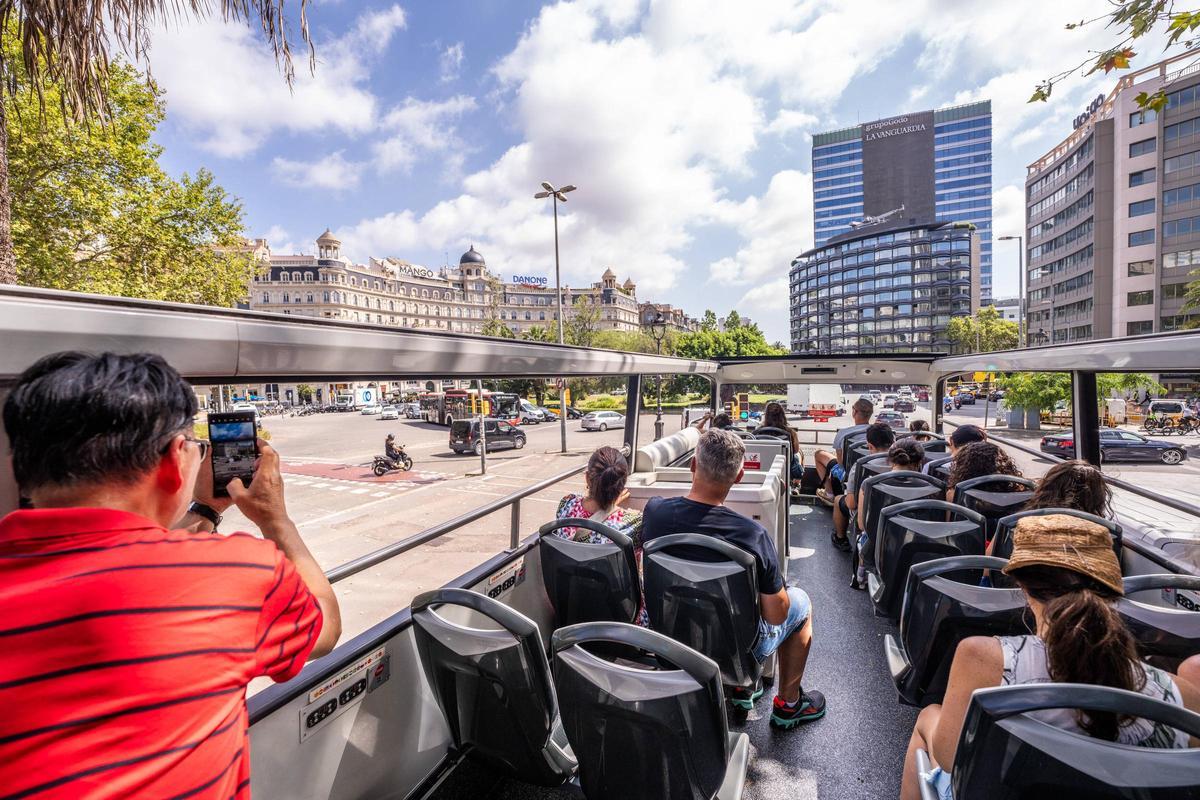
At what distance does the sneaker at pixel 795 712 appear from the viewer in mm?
2729

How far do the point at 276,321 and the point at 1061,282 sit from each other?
71568 mm

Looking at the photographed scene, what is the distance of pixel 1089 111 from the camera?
49.8 metres

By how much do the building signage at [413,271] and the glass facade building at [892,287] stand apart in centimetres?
6521

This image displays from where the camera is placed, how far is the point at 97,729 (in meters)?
0.81

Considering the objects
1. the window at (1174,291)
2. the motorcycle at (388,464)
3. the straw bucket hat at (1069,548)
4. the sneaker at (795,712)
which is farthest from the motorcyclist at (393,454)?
the window at (1174,291)


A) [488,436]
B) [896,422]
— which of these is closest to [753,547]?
[896,422]

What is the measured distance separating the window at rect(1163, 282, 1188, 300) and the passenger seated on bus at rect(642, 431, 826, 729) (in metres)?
55.8

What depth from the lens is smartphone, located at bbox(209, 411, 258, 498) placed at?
1.31m

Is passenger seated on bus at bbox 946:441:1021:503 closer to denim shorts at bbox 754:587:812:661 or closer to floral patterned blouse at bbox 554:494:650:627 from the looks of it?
denim shorts at bbox 754:587:812:661

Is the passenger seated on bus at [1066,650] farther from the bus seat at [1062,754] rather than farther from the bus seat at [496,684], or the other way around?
the bus seat at [496,684]

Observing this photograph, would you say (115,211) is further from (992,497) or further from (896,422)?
(896,422)

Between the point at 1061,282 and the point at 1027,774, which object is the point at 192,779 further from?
the point at 1061,282

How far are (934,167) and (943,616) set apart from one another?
11725cm

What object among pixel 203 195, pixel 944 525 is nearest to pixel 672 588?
pixel 944 525
